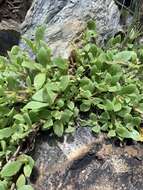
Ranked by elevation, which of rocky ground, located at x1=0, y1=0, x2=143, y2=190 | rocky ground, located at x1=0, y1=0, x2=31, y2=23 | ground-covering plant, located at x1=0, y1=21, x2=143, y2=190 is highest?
rocky ground, located at x1=0, y1=0, x2=31, y2=23

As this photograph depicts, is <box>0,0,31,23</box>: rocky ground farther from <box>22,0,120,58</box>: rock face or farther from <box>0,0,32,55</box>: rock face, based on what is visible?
<box>22,0,120,58</box>: rock face

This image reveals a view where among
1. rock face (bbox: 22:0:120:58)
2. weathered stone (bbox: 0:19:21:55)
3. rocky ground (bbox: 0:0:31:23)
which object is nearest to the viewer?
rock face (bbox: 22:0:120:58)

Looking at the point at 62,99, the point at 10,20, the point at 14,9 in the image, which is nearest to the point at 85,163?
the point at 62,99

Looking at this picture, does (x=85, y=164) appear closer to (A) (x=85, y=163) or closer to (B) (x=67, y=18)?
(A) (x=85, y=163)

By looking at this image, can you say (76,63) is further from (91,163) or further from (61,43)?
(91,163)

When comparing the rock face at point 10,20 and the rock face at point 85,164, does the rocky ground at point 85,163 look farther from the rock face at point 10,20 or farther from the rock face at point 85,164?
the rock face at point 10,20

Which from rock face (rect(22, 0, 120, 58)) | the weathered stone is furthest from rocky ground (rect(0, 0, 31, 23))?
rock face (rect(22, 0, 120, 58))
